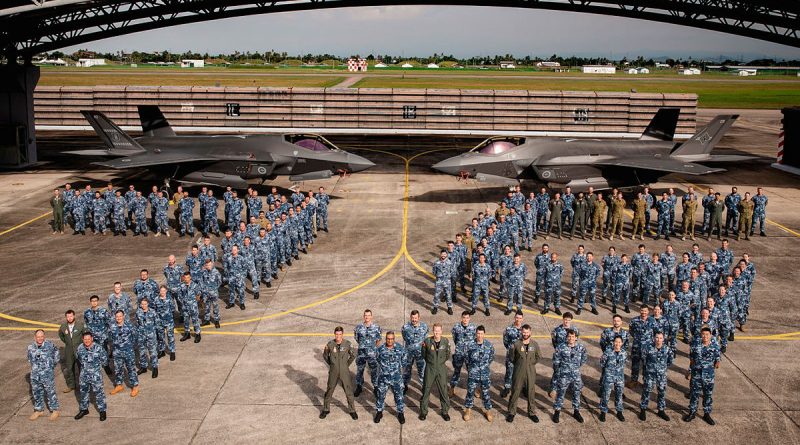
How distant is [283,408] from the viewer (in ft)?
33.4

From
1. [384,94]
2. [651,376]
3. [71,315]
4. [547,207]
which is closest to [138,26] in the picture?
[384,94]

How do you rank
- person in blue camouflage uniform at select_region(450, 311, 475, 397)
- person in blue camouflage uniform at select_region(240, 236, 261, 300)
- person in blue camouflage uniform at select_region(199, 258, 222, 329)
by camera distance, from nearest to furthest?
person in blue camouflage uniform at select_region(450, 311, 475, 397) → person in blue camouflage uniform at select_region(199, 258, 222, 329) → person in blue camouflage uniform at select_region(240, 236, 261, 300)

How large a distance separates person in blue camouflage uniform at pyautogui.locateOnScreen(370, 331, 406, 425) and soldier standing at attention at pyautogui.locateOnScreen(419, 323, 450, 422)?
1.20 feet

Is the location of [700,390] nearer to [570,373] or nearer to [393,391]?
[570,373]

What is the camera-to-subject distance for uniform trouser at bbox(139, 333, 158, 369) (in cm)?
1098

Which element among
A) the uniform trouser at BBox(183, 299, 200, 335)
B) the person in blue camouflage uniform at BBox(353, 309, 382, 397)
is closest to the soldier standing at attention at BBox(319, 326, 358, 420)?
the person in blue camouflage uniform at BBox(353, 309, 382, 397)

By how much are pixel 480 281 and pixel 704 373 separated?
5179 millimetres

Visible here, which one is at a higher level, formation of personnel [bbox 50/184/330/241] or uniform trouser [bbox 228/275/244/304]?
formation of personnel [bbox 50/184/330/241]

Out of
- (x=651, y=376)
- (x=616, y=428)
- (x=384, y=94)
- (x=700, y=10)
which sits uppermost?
(x=700, y=10)

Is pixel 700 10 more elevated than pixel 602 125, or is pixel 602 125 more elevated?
pixel 700 10

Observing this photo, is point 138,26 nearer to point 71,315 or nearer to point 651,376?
point 71,315

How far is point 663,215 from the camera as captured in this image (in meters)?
19.7

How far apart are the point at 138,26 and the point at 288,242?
22.4 metres

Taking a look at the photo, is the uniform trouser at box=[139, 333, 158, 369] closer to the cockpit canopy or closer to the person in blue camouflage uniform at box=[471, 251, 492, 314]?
the person in blue camouflage uniform at box=[471, 251, 492, 314]
